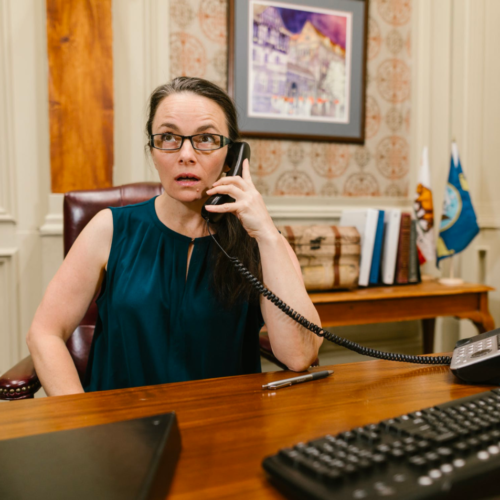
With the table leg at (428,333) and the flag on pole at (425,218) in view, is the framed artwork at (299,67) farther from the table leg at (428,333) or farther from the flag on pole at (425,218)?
the table leg at (428,333)

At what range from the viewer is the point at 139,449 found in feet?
1.62

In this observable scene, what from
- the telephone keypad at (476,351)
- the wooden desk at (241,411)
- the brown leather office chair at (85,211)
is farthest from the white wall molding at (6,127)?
the telephone keypad at (476,351)

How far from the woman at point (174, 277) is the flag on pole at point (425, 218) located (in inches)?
52.0

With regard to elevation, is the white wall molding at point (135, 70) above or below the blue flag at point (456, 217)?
above

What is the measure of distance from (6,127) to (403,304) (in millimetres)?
1897

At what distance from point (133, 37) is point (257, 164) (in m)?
0.84

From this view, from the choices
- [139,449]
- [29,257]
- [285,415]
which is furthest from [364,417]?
[29,257]

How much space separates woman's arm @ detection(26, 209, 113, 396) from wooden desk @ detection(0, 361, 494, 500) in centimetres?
30

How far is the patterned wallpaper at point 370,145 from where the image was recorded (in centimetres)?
234

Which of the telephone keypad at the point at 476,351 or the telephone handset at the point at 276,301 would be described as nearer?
the telephone keypad at the point at 476,351

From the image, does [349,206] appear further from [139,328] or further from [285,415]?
[285,415]

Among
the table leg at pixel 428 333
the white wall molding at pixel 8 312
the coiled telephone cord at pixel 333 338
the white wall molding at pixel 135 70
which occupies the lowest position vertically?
the table leg at pixel 428 333

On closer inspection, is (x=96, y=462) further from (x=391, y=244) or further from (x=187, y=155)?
(x=391, y=244)

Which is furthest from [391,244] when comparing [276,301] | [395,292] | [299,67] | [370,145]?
[276,301]
